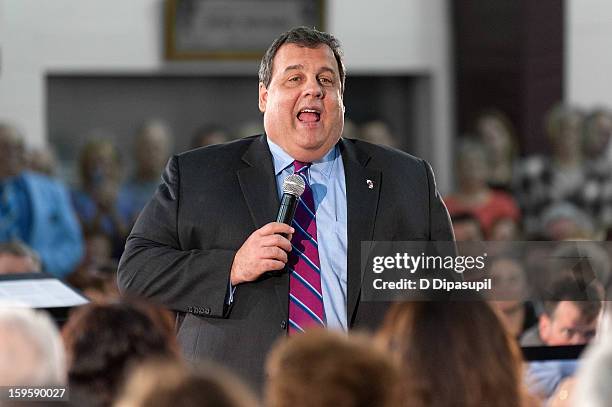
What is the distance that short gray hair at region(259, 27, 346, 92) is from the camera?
9.83ft

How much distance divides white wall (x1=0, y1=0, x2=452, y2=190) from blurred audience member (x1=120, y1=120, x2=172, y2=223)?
0.41 meters

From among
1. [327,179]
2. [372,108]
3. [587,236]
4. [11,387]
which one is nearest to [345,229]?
[327,179]

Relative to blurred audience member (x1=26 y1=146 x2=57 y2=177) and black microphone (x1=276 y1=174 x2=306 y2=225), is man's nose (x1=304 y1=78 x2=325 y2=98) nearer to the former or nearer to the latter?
black microphone (x1=276 y1=174 x2=306 y2=225)

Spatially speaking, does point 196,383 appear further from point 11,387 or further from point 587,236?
point 587,236

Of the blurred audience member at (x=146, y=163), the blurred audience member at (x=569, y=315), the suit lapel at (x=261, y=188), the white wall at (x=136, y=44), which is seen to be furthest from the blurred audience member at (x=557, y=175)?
the suit lapel at (x=261, y=188)

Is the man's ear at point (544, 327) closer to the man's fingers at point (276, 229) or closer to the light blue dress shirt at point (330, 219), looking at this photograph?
the light blue dress shirt at point (330, 219)

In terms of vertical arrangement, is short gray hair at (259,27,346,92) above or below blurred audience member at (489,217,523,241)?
above

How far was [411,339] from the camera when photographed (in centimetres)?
212

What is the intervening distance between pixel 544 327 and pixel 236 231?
113 centimetres

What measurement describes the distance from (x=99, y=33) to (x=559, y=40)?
3037mm

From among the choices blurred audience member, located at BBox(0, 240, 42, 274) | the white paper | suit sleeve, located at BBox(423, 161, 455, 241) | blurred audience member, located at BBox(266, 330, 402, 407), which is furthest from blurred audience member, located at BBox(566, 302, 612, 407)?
blurred audience member, located at BBox(0, 240, 42, 274)

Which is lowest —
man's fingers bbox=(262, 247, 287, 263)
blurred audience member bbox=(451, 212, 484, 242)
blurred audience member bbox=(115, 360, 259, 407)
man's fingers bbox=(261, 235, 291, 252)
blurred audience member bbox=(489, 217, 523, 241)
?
blurred audience member bbox=(489, 217, 523, 241)

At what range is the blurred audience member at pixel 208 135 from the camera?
28.9 ft

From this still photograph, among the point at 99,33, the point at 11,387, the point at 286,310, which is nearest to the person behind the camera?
the point at 11,387
